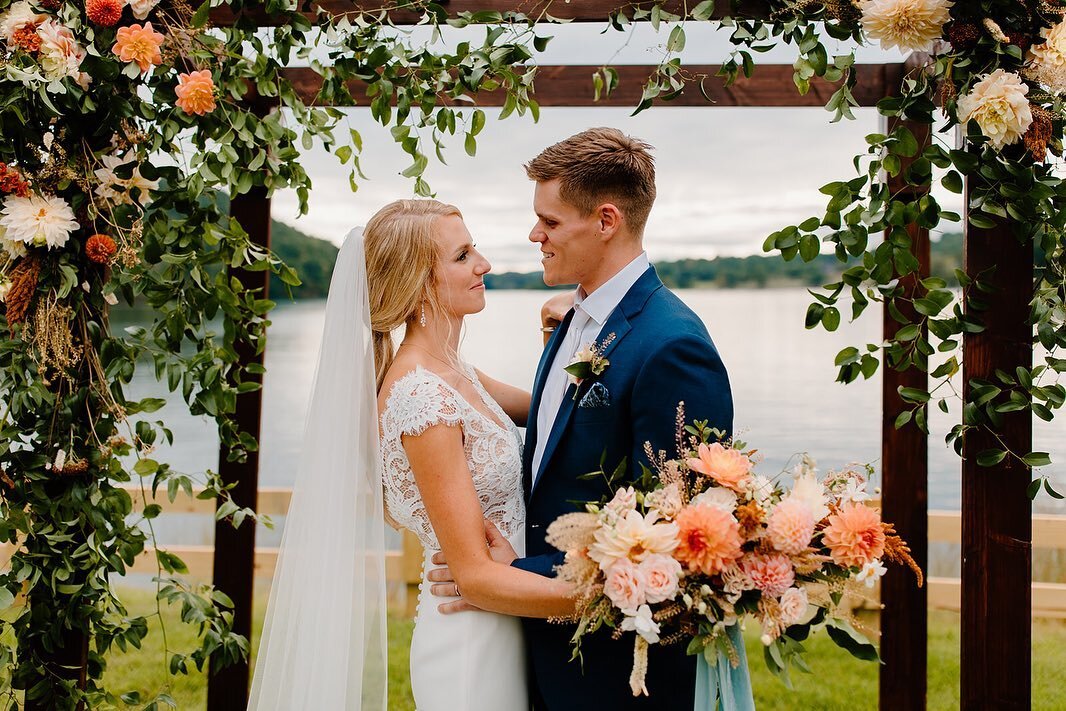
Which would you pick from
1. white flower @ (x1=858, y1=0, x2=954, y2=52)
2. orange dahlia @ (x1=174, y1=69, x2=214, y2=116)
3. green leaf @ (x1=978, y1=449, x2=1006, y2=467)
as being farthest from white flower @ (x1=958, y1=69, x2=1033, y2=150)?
orange dahlia @ (x1=174, y1=69, x2=214, y2=116)

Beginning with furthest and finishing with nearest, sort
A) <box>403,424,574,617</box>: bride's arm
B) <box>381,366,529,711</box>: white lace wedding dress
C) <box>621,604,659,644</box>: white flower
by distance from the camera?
<box>381,366,529,711</box>: white lace wedding dress, <box>403,424,574,617</box>: bride's arm, <box>621,604,659,644</box>: white flower

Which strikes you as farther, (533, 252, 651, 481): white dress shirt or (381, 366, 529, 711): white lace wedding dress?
(533, 252, 651, 481): white dress shirt

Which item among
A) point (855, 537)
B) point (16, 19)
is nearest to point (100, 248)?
point (16, 19)

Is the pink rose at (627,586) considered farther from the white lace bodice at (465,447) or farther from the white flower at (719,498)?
the white lace bodice at (465,447)

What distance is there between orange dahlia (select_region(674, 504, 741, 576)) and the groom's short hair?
1007 mm

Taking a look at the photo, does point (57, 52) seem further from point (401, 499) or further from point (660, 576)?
point (660, 576)

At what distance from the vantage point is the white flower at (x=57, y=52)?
2.24 metres

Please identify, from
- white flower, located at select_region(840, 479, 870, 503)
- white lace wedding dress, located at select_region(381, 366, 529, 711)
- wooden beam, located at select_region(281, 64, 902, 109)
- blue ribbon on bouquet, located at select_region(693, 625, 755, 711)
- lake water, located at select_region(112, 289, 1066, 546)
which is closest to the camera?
white flower, located at select_region(840, 479, 870, 503)

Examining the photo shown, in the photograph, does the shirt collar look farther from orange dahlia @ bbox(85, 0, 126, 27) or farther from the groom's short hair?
orange dahlia @ bbox(85, 0, 126, 27)

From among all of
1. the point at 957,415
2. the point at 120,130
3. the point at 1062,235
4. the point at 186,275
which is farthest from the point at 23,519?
the point at 957,415

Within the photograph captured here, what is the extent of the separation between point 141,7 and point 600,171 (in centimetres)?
132

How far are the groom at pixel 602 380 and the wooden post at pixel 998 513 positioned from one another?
2.32 feet

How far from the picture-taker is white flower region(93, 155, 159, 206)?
2.39 meters

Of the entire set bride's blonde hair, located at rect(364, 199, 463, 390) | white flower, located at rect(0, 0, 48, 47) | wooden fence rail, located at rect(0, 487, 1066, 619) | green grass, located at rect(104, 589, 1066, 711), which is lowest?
green grass, located at rect(104, 589, 1066, 711)
